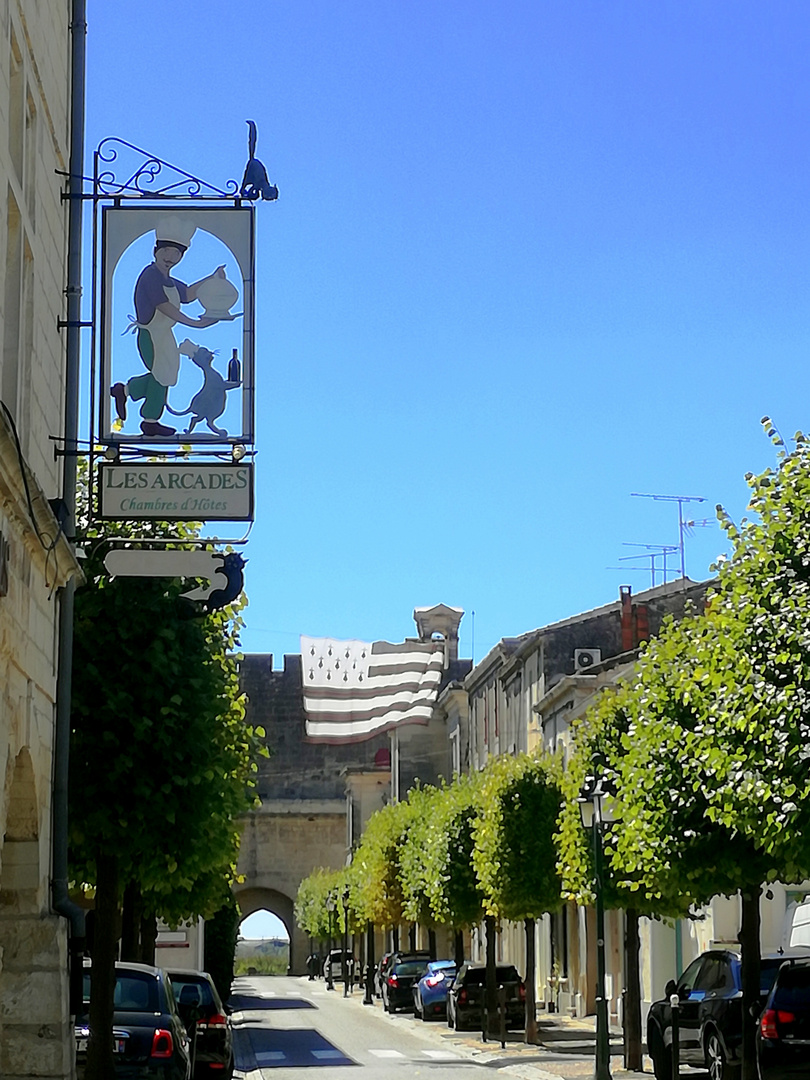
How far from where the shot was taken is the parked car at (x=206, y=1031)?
19.8 meters

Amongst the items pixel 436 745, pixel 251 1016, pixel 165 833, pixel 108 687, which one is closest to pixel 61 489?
pixel 108 687

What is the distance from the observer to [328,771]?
306ft

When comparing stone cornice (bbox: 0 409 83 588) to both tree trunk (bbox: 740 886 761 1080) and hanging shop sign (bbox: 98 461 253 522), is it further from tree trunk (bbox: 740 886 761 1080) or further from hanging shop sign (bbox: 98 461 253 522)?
tree trunk (bbox: 740 886 761 1080)

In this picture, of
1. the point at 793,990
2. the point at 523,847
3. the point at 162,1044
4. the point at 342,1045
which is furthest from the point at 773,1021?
the point at 342,1045

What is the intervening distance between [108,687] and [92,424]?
4.88 metres

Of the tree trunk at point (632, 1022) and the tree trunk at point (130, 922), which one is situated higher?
the tree trunk at point (130, 922)

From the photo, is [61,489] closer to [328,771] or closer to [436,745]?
[436,745]

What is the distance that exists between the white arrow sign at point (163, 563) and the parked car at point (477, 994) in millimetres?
25162

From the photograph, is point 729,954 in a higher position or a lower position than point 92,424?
lower

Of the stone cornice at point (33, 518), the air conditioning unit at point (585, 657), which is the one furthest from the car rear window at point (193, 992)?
the air conditioning unit at point (585, 657)

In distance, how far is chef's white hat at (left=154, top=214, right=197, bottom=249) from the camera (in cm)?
1156

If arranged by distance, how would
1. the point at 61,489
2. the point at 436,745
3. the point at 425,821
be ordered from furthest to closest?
the point at 436,745 → the point at 425,821 → the point at 61,489

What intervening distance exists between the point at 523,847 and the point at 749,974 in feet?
51.7

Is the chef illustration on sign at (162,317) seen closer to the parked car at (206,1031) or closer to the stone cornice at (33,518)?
the stone cornice at (33,518)
